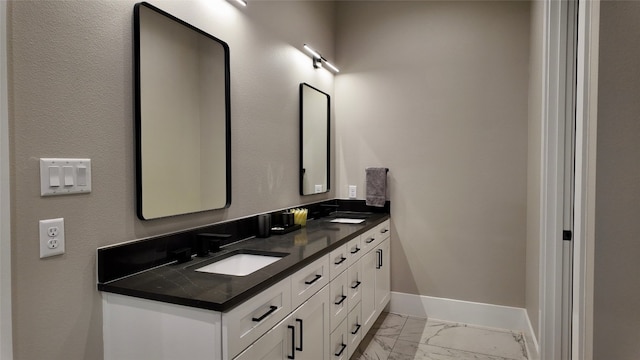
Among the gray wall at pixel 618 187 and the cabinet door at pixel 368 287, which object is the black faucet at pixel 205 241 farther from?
the gray wall at pixel 618 187

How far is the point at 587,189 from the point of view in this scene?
1.11 meters

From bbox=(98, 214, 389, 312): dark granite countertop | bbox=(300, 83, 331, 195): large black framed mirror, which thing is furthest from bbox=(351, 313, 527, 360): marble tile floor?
bbox=(300, 83, 331, 195): large black framed mirror

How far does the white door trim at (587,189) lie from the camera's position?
1017 millimetres

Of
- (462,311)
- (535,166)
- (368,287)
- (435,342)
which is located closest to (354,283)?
(368,287)

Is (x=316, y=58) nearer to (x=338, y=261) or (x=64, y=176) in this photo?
(x=338, y=261)

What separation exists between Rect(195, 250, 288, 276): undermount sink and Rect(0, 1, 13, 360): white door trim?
30.2 inches

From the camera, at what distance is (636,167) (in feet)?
3.08

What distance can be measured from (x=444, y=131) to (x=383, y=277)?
4.37 feet

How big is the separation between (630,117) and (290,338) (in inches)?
54.9

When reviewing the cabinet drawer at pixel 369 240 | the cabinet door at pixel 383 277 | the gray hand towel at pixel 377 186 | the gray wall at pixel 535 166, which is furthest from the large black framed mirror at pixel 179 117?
the gray wall at pixel 535 166

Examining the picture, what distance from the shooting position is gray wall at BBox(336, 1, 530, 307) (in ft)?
10.0

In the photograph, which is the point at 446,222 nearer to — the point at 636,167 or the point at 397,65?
the point at 397,65

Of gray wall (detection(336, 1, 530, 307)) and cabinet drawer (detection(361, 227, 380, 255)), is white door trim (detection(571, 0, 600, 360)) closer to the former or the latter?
cabinet drawer (detection(361, 227, 380, 255))

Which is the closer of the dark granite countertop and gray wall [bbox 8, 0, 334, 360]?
gray wall [bbox 8, 0, 334, 360]
